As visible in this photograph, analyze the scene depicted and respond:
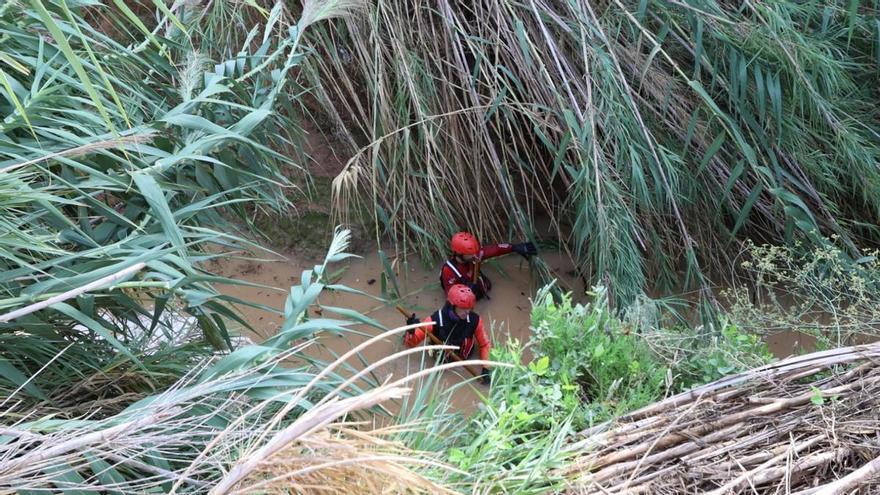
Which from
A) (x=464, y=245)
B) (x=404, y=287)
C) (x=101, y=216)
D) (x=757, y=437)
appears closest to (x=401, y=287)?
(x=404, y=287)

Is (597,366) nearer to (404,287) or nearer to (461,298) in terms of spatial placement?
(461,298)

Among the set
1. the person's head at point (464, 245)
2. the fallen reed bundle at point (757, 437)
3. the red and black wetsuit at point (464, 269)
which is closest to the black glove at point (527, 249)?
the red and black wetsuit at point (464, 269)

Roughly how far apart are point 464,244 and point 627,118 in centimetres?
93

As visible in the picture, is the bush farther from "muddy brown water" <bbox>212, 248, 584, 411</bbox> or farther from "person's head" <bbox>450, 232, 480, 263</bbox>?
"muddy brown water" <bbox>212, 248, 584, 411</bbox>

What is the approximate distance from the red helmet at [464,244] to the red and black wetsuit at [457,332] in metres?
0.27

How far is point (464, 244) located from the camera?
340 centimetres

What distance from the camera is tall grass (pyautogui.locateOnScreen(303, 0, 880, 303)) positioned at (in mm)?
2816

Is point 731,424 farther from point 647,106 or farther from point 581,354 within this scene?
point 647,106

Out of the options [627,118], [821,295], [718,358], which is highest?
[627,118]

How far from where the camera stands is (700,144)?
310cm

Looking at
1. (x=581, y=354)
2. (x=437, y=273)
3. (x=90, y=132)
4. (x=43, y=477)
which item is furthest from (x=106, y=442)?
(x=437, y=273)

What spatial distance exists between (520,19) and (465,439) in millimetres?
2005

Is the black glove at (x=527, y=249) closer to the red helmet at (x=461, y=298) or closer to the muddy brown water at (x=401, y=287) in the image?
the muddy brown water at (x=401, y=287)

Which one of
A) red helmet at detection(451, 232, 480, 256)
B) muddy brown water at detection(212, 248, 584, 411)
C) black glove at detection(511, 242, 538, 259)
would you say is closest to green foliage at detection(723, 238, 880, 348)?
black glove at detection(511, 242, 538, 259)
